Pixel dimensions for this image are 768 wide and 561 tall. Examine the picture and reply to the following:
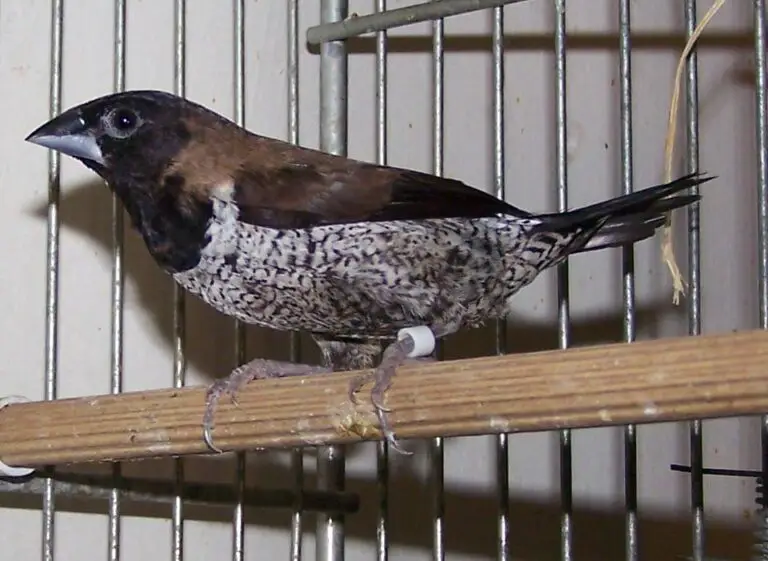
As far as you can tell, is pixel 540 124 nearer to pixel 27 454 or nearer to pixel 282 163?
pixel 282 163

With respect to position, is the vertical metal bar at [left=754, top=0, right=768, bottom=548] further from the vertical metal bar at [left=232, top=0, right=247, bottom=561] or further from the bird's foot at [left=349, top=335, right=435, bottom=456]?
the vertical metal bar at [left=232, top=0, right=247, bottom=561]

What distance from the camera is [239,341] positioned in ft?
4.70

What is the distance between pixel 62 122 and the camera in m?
1.18

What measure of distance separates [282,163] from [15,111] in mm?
345

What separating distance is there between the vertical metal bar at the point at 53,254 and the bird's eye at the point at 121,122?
12 cm

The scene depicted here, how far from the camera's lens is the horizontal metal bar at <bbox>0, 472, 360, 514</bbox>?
1.24 meters

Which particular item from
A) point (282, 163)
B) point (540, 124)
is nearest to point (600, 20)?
point (540, 124)

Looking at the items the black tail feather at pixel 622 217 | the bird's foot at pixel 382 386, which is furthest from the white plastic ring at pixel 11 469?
the black tail feather at pixel 622 217

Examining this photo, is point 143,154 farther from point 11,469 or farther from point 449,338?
point 449,338

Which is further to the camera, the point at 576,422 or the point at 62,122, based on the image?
the point at 62,122

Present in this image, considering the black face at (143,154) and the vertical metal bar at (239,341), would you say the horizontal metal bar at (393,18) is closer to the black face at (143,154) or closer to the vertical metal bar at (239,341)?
the vertical metal bar at (239,341)

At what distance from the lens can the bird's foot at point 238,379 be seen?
1.03m

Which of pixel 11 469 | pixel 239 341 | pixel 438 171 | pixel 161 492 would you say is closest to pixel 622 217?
pixel 438 171

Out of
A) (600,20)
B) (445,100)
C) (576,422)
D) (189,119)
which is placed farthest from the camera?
(600,20)
